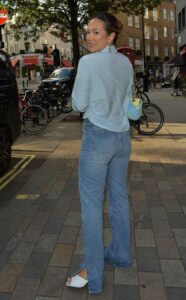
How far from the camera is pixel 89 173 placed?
3066 millimetres

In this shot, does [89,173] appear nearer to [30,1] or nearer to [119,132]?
[119,132]

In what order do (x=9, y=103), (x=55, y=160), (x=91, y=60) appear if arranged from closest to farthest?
(x=91, y=60), (x=9, y=103), (x=55, y=160)

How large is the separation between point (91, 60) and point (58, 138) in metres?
7.24

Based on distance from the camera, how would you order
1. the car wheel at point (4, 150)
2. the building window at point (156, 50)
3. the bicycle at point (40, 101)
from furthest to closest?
the building window at point (156, 50) < the bicycle at point (40, 101) < the car wheel at point (4, 150)

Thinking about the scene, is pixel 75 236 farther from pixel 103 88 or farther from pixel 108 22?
pixel 108 22

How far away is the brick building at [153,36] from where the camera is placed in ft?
207

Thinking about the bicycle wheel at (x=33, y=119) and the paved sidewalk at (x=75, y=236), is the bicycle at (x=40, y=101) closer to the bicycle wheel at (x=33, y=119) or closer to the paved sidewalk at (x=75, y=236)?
the bicycle wheel at (x=33, y=119)

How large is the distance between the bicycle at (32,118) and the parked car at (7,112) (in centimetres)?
328

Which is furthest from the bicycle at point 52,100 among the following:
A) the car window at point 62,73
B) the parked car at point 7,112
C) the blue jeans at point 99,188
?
the blue jeans at point 99,188

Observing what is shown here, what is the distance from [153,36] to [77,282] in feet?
223

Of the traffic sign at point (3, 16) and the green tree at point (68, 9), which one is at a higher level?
the green tree at point (68, 9)

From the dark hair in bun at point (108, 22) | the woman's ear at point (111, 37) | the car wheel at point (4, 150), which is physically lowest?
the car wheel at point (4, 150)

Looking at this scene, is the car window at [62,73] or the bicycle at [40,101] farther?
the car window at [62,73]

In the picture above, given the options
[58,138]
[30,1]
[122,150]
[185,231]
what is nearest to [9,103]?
[58,138]
